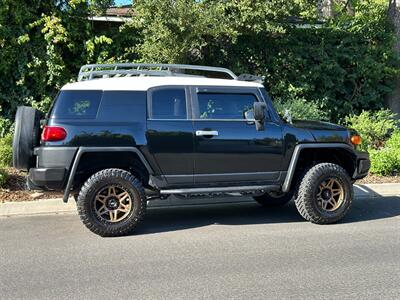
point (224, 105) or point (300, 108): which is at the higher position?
point (224, 105)

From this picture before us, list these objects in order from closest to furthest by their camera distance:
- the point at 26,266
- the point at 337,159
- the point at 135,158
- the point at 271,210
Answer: the point at 26,266 < the point at 135,158 < the point at 337,159 < the point at 271,210

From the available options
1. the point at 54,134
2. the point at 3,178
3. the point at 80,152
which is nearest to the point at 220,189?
the point at 80,152

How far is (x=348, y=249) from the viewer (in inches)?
235

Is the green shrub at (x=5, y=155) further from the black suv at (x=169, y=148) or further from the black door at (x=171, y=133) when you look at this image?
the black door at (x=171, y=133)

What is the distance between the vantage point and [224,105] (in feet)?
22.9

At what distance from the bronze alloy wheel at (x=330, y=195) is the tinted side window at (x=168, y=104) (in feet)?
7.07

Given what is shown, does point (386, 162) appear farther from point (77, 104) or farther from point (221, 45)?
point (77, 104)

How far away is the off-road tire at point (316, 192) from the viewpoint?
7.05 meters

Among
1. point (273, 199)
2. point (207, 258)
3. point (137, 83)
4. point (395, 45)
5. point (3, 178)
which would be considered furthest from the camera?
point (395, 45)

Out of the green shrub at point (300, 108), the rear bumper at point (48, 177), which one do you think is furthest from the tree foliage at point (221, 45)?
the rear bumper at point (48, 177)

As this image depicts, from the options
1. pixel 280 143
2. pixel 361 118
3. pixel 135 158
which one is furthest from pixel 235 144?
pixel 361 118

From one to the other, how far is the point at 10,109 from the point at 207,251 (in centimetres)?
782

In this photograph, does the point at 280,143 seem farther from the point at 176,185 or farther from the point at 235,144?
the point at 176,185

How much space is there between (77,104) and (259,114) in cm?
229
